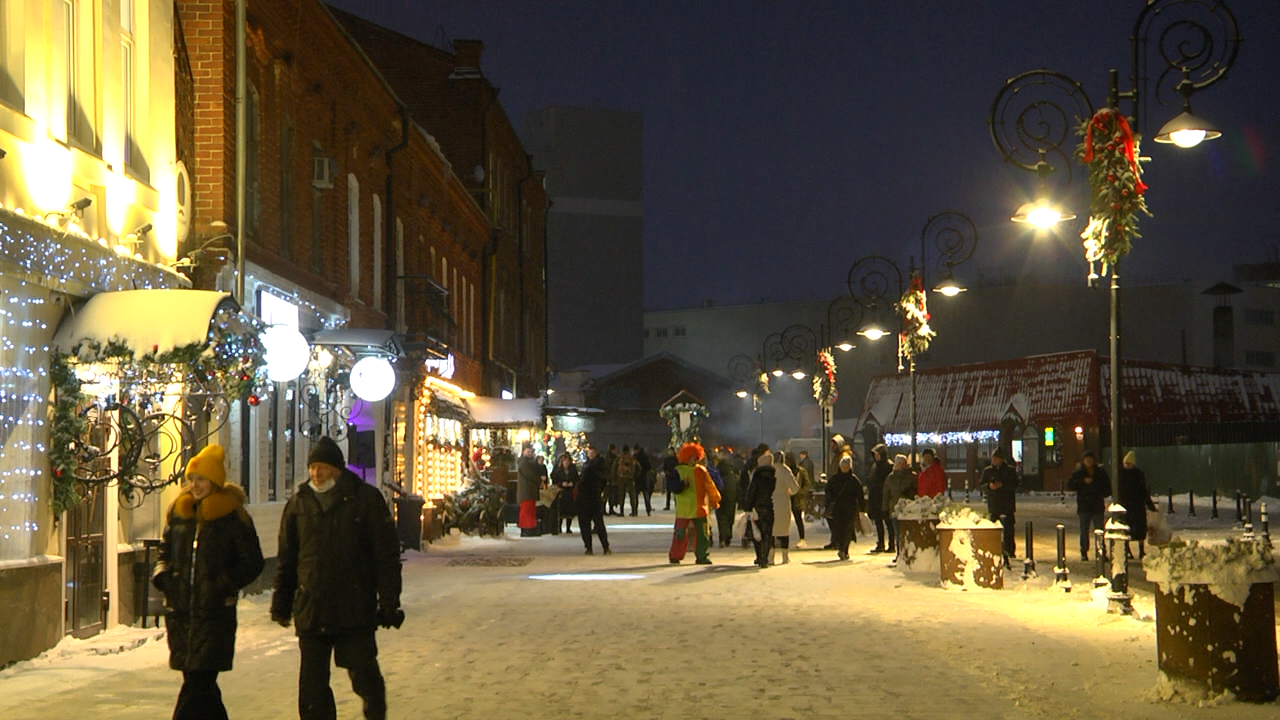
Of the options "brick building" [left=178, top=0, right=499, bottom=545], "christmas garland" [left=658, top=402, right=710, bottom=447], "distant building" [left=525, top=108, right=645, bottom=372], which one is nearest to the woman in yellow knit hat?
"brick building" [left=178, top=0, right=499, bottom=545]

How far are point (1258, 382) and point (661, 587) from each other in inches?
1838

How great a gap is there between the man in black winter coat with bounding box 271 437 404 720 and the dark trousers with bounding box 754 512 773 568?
46.2 feet

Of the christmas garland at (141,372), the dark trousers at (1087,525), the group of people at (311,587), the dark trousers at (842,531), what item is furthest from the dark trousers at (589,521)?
the group of people at (311,587)

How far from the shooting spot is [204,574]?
8055 mm

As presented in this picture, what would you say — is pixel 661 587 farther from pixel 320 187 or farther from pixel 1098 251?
pixel 320 187

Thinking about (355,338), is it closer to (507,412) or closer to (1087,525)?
(1087,525)

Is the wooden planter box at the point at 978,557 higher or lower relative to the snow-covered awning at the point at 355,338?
lower

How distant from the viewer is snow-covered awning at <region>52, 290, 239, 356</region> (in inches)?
499

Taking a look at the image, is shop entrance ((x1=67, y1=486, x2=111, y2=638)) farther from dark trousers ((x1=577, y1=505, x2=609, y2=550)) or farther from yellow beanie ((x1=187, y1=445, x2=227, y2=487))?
dark trousers ((x1=577, y1=505, x2=609, y2=550))

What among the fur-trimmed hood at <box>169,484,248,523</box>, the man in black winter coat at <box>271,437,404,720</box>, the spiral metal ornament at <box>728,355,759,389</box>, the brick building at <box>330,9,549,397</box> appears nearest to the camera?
the man in black winter coat at <box>271,437,404,720</box>

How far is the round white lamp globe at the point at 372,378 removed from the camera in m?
22.0

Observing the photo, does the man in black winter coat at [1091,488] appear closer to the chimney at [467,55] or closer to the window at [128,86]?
the window at [128,86]

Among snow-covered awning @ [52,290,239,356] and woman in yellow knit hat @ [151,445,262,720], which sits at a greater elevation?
snow-covered awning @ [52,290,239,356]

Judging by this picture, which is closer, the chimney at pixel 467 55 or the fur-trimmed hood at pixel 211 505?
the fur-trimmed hood at pixel 211 505
